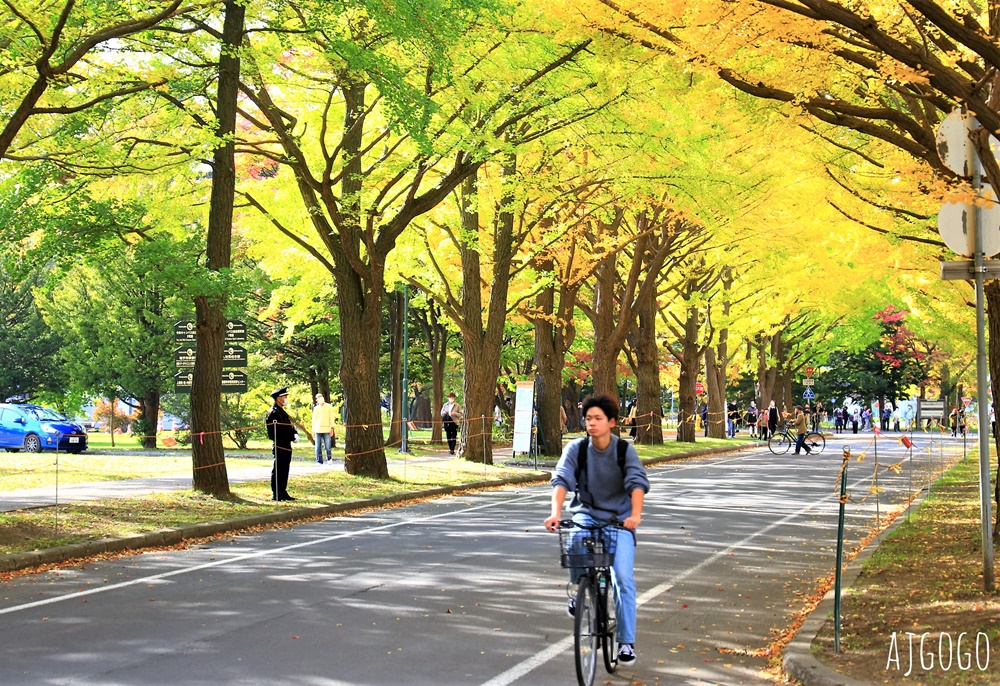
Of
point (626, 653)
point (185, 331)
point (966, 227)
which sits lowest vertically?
point (626, 653)

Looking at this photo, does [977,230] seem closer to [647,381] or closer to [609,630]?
[609,630]

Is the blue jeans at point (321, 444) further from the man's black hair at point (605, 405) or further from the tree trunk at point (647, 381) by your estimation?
the man's black hair at point (605, 405)

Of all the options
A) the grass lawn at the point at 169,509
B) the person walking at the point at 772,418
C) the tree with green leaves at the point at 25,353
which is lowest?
the grass lawn at the point at 169,509

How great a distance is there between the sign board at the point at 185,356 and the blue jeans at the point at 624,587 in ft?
46.4

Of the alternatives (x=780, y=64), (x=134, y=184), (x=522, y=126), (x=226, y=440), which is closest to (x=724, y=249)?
(x=522, y=126)

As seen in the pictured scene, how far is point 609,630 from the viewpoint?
7316mm

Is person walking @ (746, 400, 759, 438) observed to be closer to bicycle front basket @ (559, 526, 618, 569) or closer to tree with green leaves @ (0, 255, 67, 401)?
tree with green leaves @ (0, 255, 67, 401)

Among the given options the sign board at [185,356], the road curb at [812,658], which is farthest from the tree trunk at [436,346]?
the road curb at [812,658]

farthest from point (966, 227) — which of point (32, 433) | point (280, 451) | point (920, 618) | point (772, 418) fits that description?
point (772, 418)

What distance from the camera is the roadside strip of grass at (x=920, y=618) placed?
7223 mm

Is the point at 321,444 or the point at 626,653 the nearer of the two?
the point at 626,653

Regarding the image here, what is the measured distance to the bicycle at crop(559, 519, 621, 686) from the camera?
683cm

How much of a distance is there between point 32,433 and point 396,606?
31577mm

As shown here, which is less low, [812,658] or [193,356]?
[193,356]
